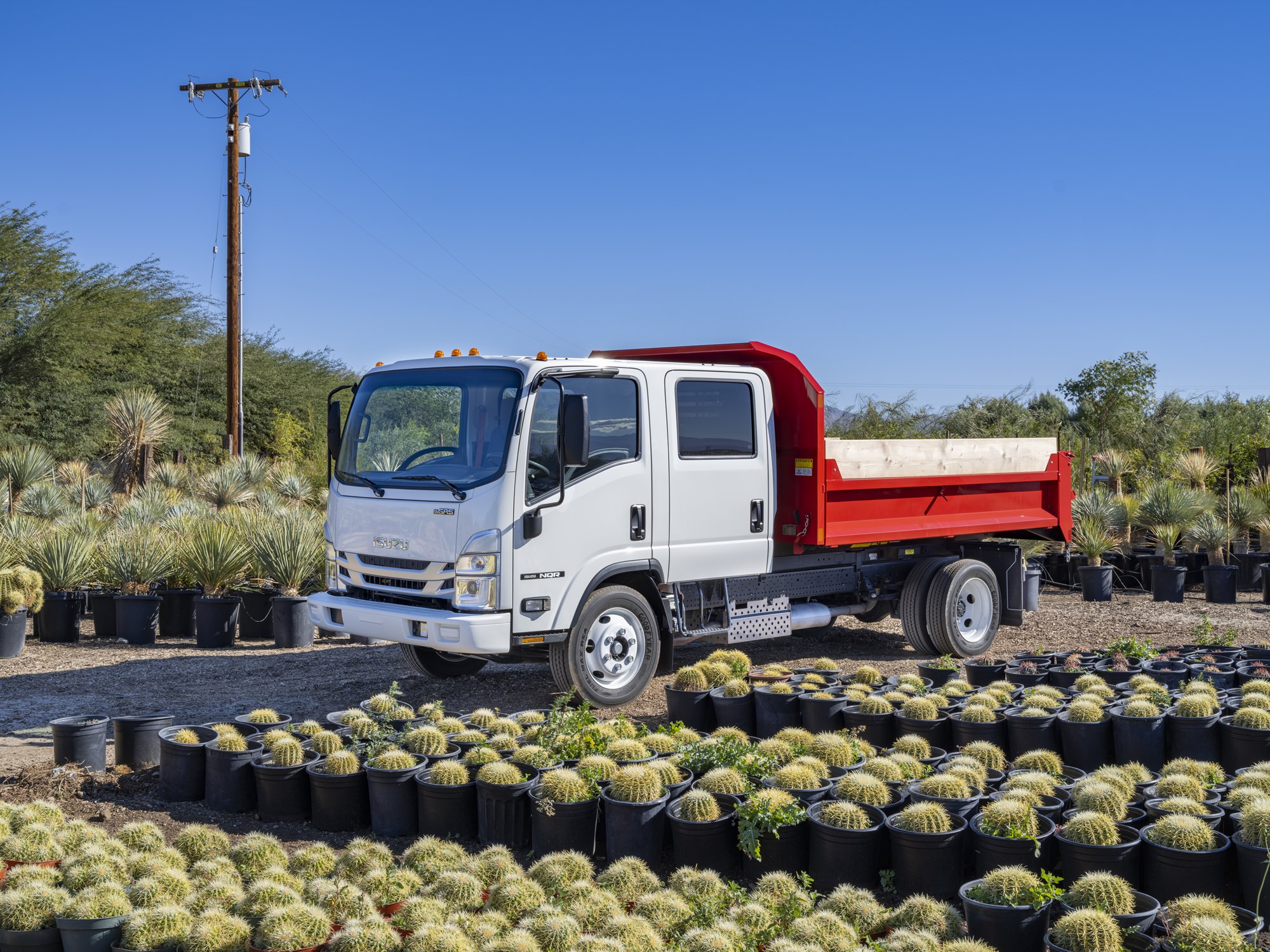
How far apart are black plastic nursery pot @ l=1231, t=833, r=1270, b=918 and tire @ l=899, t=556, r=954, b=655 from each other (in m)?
5.73

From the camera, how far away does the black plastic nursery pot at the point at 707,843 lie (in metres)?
4.80

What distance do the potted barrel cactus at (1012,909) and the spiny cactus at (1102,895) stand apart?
0.20 ft

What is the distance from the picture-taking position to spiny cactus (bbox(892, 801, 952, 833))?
4.55 m

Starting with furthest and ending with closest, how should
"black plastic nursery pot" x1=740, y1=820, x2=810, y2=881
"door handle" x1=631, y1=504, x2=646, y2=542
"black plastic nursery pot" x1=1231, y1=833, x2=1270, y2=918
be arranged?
"door handle" x1=631, y1=504, x2=646, y2=542 < "black plastic nursery pot" x1=740, y1=820, x2=810, y2=881 < "black plastic nursery pot" x1=1231, y1=833, x2=1270, y2=918

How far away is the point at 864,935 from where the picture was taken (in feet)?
12.5

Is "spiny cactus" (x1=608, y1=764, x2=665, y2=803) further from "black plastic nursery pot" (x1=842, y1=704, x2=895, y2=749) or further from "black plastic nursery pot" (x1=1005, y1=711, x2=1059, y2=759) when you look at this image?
"black plastic nursery pot" (x1=1005, y1=711, x2=1059, y2=759)

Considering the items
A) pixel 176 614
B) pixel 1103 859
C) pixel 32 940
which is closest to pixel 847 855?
pixel 1103 859

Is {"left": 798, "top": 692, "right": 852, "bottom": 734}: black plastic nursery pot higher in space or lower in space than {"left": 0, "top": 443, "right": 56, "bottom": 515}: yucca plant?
lower

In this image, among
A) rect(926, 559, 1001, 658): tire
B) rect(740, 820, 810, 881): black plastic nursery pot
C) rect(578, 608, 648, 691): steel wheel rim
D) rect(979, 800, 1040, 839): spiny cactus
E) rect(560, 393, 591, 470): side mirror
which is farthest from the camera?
rect(926, 559, 1001, 658): tire

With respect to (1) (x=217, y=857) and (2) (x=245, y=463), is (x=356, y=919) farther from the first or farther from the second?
(2) (x=245, y=463)

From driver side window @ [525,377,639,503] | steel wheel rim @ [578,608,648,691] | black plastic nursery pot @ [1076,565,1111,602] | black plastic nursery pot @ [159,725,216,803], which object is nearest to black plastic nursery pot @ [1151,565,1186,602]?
black plastic nursery pot @ [1076,565,1111,602]

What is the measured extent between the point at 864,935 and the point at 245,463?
60.7ft

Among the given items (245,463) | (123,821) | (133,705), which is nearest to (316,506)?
(245,463)

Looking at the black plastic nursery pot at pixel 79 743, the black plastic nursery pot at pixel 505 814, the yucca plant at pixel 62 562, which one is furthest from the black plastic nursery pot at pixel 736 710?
the yucca plant at pixel 62 562
